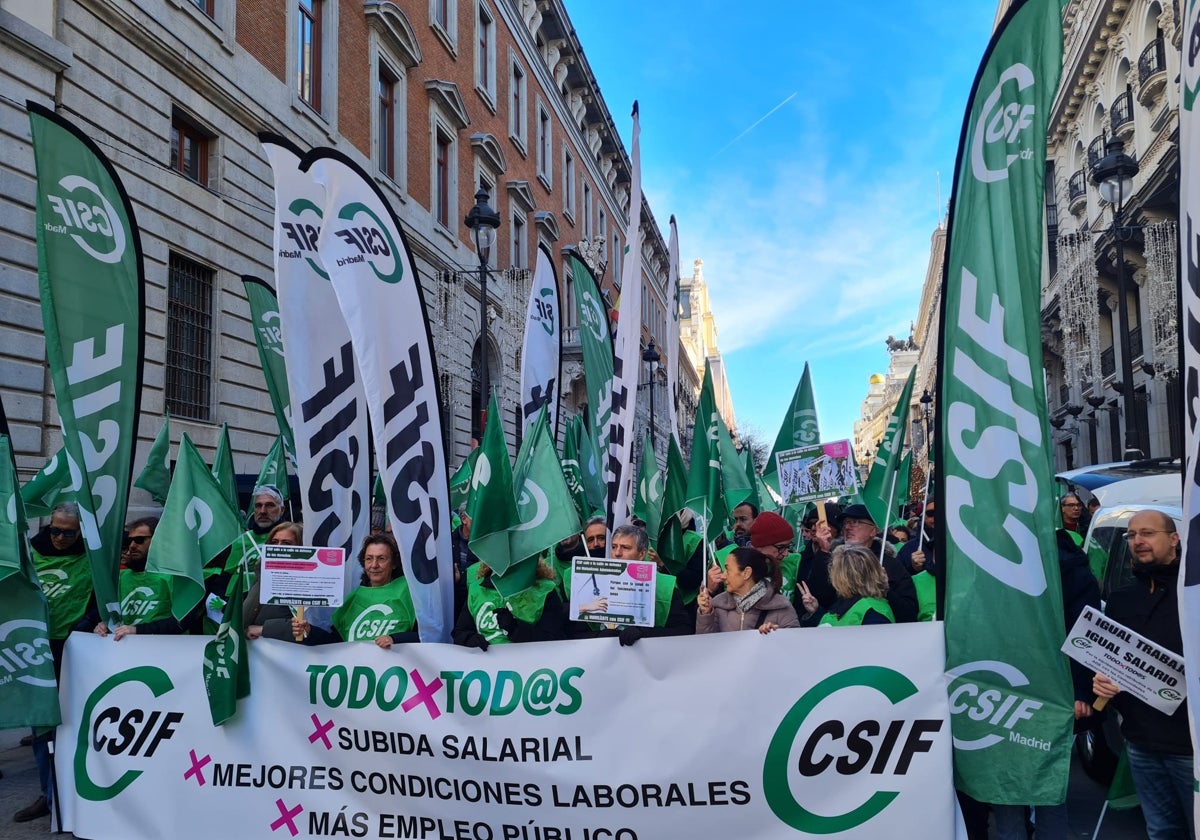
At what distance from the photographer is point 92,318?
212 inches

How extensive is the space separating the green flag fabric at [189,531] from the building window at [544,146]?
27783mm

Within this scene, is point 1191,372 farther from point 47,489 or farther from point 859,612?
point 47,489

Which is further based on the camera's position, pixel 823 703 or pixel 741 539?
pixel 741 539

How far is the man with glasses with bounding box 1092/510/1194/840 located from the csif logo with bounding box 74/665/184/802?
4.49 meters

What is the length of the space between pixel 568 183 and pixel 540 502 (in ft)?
107

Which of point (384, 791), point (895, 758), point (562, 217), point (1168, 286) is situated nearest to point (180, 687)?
point (384, 791)

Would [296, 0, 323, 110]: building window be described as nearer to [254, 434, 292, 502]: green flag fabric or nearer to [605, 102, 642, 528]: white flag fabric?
[254, 434, 292, 502]: green flag fabric

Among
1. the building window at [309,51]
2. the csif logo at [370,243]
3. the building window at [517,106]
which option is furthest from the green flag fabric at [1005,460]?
the building window at [517,106]

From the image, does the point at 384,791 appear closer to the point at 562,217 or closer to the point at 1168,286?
the point at 1168,286

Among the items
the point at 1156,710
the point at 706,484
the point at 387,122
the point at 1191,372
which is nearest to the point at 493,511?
the point at 706,484

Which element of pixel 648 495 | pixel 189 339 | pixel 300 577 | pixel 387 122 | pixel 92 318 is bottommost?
pixel 300 577

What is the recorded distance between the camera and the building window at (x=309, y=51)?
1691cm

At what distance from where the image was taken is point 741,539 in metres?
9.45

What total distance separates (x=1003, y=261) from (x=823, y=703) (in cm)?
209
